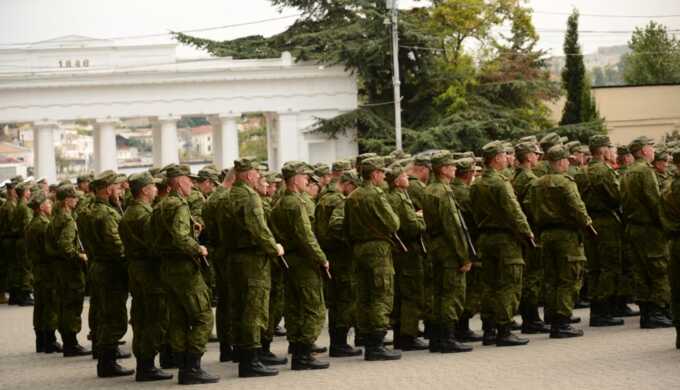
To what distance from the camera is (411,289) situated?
14.9 meters

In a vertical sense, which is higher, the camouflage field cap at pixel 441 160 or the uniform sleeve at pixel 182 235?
the camouflage field cap at pixel 441 160

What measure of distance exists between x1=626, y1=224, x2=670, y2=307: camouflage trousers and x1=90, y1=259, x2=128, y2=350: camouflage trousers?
6093 mm

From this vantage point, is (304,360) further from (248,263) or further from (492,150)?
(492,150)

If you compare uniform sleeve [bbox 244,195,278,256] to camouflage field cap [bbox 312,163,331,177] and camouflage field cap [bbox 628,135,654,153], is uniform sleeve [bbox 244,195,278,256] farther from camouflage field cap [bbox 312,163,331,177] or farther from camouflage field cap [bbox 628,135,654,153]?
camouflage field cap [bbox 628,135,654,153]

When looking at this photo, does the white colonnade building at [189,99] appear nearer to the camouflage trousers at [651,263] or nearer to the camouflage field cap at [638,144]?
the camouflage field cap at [638,144]

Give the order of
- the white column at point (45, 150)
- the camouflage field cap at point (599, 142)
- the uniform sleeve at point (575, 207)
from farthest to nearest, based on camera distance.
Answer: the white column at point (45, 150)
the camouflage field cap at point (599, 142)
the uniform sleeve at point (575, 207)

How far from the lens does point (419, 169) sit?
16.3 metres

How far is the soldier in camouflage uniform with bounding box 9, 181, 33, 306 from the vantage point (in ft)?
75.2

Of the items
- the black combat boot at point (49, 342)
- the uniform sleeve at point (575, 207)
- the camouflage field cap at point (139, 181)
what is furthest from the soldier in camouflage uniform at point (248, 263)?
the black combat boot at point (49, 342)

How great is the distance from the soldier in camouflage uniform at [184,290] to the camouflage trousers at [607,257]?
5516 mm

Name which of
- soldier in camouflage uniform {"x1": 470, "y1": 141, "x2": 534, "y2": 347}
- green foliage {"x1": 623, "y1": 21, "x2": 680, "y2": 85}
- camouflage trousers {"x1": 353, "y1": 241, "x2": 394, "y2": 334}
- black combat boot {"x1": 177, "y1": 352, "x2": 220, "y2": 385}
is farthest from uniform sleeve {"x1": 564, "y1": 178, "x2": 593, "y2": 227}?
green foliage {"x1": 623, "y1": 21, "x2": 680, "y2": 85}

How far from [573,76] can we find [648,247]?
38843mm

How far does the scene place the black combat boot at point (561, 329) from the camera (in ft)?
49.2

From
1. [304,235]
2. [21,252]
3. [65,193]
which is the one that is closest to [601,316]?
[304,235]
